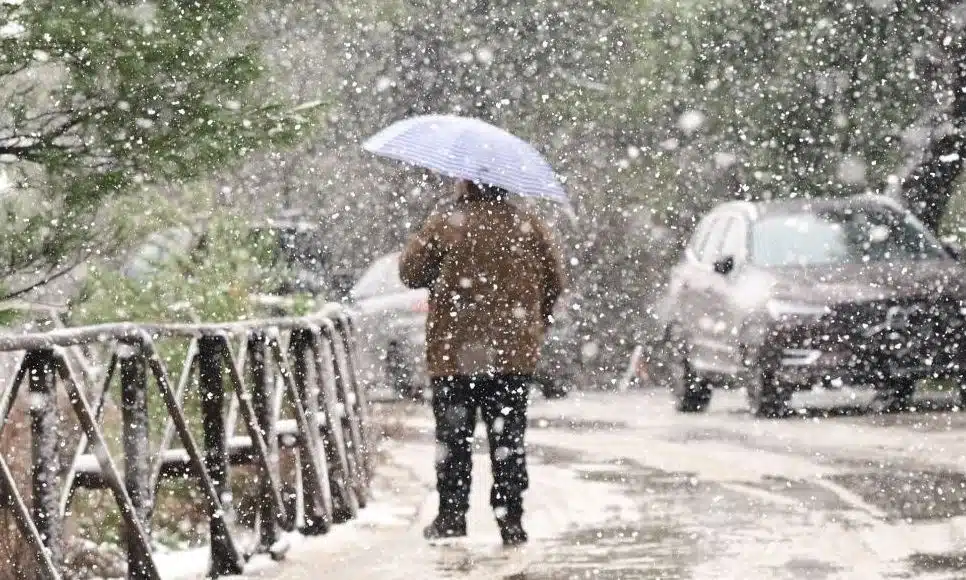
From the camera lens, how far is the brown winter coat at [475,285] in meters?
8.97

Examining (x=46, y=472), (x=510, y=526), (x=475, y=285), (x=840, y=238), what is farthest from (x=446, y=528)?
(x=840, y=238)

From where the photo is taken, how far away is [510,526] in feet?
30.0

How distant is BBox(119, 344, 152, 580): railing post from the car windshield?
1031cm

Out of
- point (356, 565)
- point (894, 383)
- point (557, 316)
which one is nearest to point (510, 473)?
point (356, 565)

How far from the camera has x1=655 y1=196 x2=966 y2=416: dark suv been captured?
1616cm

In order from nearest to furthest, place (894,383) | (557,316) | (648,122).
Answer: (894,383) → (557,316) → (648,122)

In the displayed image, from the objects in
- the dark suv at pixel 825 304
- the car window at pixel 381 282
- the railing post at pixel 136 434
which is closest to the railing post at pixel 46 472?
the railing post at pixel 136 434

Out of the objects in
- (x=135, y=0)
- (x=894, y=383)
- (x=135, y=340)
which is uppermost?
(x=135, y=0)

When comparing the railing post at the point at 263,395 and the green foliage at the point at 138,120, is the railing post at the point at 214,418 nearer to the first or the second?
the railing post at the point at 263,395

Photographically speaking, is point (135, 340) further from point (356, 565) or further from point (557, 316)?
point (557, 316)

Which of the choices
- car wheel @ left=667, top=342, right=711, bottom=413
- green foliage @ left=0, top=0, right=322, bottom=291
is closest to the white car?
car wheel @ left=667, top=342, right=711, bottom=413

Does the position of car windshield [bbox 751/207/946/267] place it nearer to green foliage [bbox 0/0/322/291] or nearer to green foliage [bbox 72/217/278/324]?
green foliage [bbox 72/217/278/324]

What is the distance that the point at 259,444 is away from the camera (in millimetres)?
8375

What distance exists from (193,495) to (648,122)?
58.5 ft
